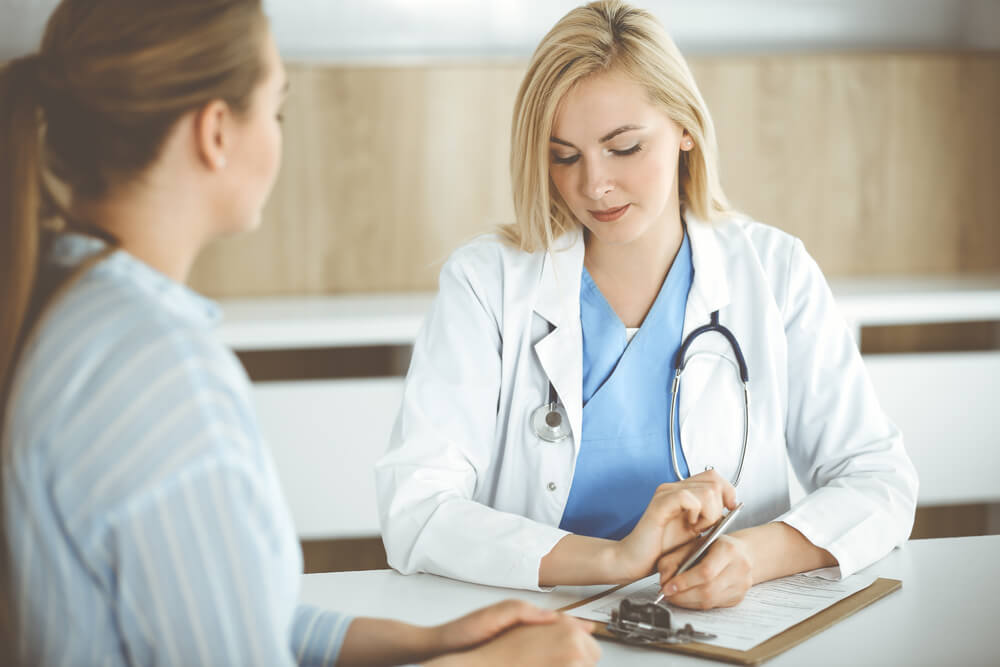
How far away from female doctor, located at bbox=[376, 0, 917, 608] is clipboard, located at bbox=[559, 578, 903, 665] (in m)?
0.21

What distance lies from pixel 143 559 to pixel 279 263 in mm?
2338

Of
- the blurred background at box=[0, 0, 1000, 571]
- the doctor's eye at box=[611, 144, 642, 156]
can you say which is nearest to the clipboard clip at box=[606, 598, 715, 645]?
the doctor's eye at box=[611, 144, 642, 156]

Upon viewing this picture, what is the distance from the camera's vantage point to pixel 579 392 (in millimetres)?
1537

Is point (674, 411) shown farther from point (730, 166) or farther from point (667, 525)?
point (730, 166)

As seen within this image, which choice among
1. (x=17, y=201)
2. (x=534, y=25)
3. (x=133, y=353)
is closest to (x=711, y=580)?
(x=133, y=353)

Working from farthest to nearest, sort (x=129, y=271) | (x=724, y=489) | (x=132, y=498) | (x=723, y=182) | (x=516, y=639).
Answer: (x=723, y=182)
(x=724, y=489)
(x=516, y=639)
(x=129, y=271)
(x=132, y=498)

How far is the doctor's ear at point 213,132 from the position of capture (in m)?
→ 0.85

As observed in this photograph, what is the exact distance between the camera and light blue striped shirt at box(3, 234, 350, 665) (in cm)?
72

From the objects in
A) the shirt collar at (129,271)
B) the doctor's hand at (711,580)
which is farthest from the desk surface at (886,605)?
the shirt collar at (129,271)

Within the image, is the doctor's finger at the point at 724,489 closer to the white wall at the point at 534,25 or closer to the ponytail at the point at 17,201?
the ponytail at the point at 17,201

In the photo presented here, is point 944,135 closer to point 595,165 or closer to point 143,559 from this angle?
point 595,165

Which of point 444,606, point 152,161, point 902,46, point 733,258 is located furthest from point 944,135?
point 152,161

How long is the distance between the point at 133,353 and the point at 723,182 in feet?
8.39

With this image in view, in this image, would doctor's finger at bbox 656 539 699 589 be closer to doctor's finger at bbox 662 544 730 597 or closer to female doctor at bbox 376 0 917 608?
doctor's finger at bbox 662 544 730 597
